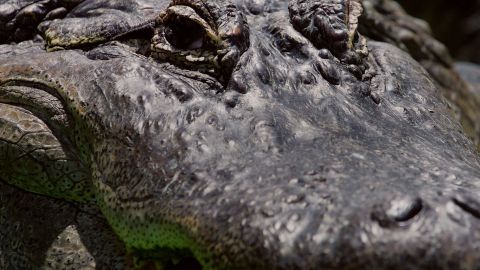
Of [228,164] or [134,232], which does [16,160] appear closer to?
[134,232]

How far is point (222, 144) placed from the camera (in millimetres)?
2521

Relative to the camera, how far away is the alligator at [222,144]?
83.0 inches

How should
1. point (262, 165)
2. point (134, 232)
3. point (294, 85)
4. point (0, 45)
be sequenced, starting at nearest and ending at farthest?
point (262, 165)
point (134, 232)
point (294, 85)
point (0, 45)

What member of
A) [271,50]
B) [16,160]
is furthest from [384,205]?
[16,160]

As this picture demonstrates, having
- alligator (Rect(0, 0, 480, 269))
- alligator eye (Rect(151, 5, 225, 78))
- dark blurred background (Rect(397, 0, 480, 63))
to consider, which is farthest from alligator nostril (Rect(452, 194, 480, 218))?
dark blurred background (Rect(397, 0, 480, 63))

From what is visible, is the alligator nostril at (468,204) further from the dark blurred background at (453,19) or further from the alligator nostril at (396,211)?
the dark blurred background at (453,19)

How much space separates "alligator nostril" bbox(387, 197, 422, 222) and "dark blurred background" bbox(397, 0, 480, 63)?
432 inches

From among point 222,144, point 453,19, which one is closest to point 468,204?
point 222,144

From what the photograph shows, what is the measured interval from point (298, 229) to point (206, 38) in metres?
1.15

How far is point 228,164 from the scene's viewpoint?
2.42 meters

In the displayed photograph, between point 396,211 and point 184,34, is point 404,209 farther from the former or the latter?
point 184,34

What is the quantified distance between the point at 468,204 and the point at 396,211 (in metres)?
0.22

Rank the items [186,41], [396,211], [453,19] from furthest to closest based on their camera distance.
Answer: [453,19]
[186,41]
[396,211]

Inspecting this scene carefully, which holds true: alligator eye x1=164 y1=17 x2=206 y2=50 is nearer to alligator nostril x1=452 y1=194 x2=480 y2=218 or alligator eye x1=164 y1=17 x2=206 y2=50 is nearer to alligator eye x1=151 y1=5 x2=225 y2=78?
alligator eye x1=151 y1=5 x2=225 y2=78
